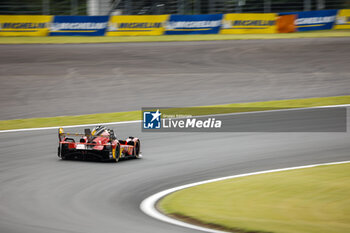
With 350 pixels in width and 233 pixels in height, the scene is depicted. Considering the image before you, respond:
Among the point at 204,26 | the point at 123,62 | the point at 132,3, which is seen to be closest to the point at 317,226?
the point at 123,62

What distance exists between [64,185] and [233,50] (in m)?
19.7

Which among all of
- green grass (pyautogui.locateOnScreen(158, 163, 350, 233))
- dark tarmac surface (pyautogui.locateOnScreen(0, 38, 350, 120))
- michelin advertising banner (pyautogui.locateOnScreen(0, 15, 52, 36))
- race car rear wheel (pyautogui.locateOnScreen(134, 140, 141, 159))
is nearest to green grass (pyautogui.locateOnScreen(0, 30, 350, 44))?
michelin advertising banner (pyautogui.locateOnScreen(0, 15, 52, 36))

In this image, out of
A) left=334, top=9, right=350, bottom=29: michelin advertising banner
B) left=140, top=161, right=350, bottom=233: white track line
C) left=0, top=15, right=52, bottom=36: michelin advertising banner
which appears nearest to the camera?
left=140, top=161, right=350, bottom=233: white track line

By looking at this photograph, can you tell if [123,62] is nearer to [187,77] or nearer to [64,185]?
[187,77]

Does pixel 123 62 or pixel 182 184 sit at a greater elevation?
pixel 123 62

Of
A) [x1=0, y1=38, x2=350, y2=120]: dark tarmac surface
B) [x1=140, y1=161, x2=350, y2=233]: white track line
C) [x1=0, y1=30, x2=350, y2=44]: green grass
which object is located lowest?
[x1=140, y1=161, x2=350, y2=233]: white track line

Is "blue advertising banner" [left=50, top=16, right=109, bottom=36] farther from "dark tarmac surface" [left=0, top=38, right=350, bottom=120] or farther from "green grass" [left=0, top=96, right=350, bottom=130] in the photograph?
"green grass" [left=0, top=96, right=350, bottom=130]

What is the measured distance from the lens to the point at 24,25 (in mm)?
33406

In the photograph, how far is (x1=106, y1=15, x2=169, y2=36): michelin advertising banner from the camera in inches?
1351

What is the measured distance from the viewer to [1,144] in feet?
43.5

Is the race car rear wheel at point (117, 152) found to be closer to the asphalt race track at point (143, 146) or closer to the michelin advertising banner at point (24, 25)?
the asphalt race track at point (143, 146)

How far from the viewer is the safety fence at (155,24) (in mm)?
33500

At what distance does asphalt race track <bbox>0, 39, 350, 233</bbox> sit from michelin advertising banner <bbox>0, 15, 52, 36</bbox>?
5.34 m

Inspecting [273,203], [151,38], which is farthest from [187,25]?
[273,203]
